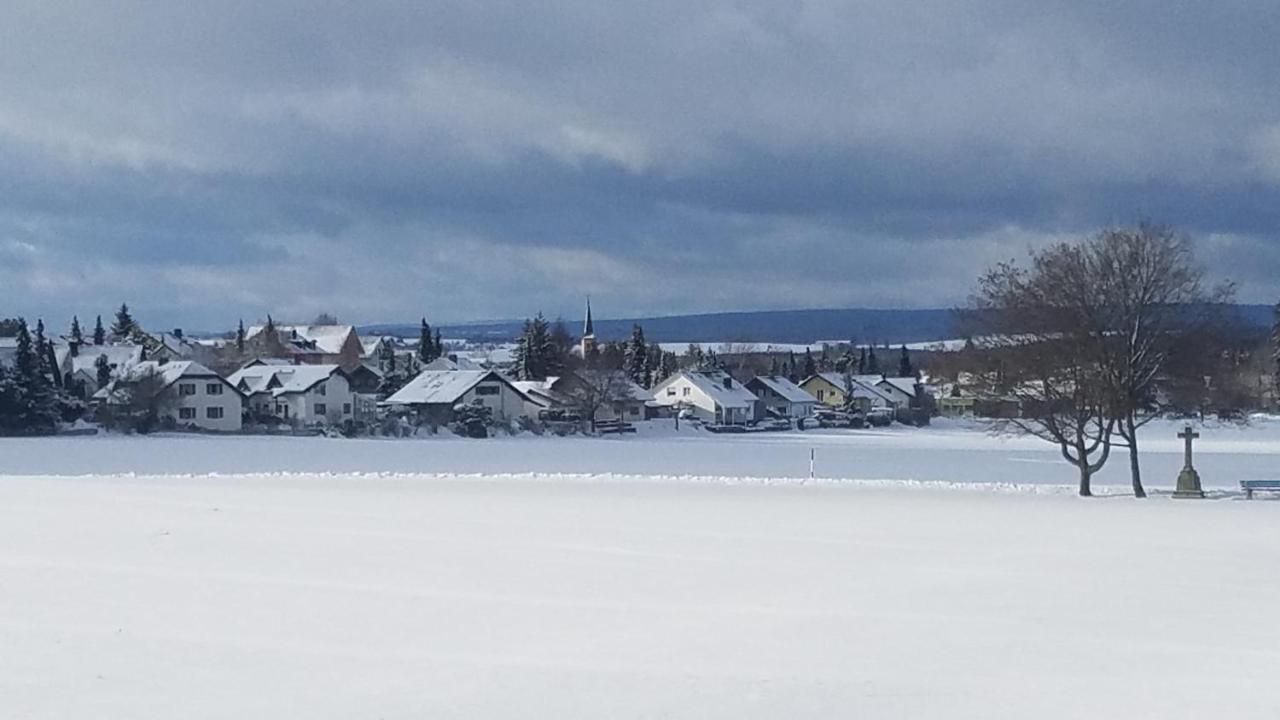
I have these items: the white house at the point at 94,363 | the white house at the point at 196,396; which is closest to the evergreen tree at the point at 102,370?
the white house at the point at 94,363

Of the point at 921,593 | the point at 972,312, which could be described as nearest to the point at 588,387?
the point at 972,312

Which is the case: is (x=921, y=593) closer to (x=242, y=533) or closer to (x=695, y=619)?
(x=695, y=619)

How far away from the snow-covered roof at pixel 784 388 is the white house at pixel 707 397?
7.96 m

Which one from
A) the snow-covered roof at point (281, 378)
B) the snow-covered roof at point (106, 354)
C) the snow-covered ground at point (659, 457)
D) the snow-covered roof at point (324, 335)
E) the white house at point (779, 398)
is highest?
the snow-covered roof at point (324, 335)

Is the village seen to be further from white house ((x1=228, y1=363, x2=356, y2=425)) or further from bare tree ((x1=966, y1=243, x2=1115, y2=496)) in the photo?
bare tree ((x1=966, y1=243, x2=1115, y2=496))

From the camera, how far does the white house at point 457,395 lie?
9088 centimetres

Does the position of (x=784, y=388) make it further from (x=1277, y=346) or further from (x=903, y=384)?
(x=1277, y=346)

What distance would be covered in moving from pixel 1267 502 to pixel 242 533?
24122 millimetres

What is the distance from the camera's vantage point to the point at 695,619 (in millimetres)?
13719

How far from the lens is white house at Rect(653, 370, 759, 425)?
361 ft

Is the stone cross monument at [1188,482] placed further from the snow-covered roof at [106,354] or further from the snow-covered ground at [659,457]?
the snow-covered roof at [106,354]

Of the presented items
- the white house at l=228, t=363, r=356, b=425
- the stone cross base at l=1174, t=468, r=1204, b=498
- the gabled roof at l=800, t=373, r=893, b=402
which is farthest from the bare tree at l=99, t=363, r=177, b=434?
the gabled roof at l=800, t=373, r=893, b=402

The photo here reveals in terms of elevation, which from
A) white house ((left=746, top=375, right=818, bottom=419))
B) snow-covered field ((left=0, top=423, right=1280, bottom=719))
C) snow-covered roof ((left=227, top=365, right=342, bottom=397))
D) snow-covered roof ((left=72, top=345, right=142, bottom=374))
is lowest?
snow-covered field ((left=0, top=423, right=1280, bottom=719))

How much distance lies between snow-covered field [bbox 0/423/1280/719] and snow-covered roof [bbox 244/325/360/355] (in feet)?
446
